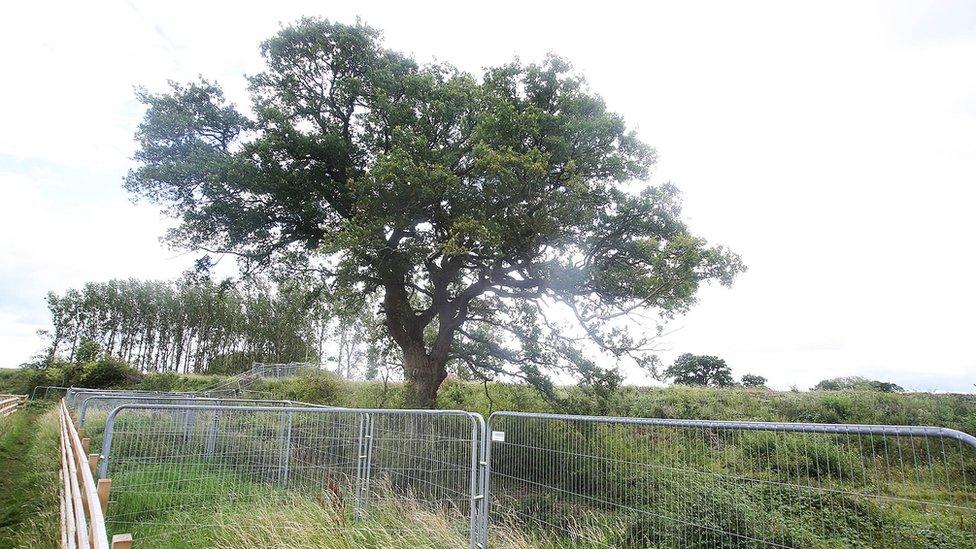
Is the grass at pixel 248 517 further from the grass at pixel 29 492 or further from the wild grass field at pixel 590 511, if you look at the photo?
the grass at pixel 29 492

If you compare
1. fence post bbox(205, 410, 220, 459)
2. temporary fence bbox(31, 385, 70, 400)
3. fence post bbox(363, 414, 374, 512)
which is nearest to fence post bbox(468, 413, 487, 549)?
fence post bbox(363, 414, 374, 512)

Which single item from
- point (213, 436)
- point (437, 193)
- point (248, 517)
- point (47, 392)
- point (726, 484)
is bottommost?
point (47, 392)

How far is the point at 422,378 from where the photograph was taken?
16.2 meters

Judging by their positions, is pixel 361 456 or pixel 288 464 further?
pixel 288 464

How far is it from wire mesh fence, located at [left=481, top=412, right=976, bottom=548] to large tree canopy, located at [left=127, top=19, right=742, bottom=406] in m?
8.08

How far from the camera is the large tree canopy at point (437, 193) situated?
13180mm

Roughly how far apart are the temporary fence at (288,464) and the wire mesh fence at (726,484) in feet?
1.57

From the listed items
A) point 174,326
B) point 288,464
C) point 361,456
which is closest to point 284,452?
point 288,464

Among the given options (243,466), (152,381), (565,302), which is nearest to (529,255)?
(565,302)

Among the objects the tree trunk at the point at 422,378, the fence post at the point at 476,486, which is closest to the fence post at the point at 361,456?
the fence post at the point at 476,486

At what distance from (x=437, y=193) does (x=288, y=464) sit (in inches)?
306

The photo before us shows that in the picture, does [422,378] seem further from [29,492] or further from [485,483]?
[485,483]

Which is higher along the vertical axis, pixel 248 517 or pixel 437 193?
pixel 437 193

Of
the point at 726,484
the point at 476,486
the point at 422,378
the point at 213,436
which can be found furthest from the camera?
the point at 422,378
